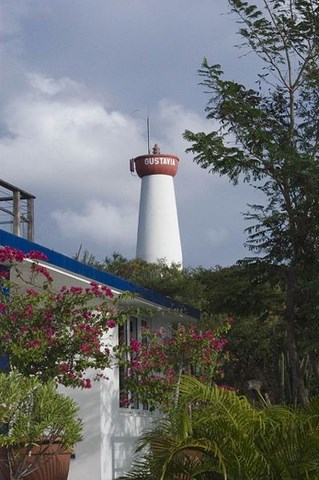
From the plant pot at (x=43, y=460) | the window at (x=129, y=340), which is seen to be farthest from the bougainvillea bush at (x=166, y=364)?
the plant pot at (x=43, y=460)

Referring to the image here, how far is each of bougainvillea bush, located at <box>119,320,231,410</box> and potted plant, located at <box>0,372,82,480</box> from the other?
3877mm

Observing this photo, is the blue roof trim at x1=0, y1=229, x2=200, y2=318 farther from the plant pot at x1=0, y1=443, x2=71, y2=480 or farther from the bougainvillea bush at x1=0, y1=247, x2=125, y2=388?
the plant pot at x1=0, y1=443, x2=71, y2=480

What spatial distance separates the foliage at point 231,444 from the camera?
23.1 ft

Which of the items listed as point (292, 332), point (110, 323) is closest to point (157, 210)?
point (292, 332)

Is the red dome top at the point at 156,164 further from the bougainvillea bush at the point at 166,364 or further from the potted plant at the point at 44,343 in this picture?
the potted plant at the point at 44,343

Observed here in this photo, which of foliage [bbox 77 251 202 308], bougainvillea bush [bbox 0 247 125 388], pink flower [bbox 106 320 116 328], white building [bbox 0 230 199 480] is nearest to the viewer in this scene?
bougainvillea bush [bbox 0 247 125 388]

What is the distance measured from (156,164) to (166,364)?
3136 centimetres

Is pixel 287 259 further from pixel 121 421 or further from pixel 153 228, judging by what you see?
pixel 153 228

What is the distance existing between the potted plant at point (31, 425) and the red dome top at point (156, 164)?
35.8m

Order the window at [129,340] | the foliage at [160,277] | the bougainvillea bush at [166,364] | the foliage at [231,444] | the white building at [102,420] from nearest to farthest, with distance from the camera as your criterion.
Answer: the foliage at [231,444] < the white building at [102,420] < the bougainvillea bush at [166,364] < the window at [129,340] < the foliage at [160,277]

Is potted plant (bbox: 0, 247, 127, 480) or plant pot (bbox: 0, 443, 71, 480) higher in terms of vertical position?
potted plant (bbox: 0, 247, 127, 480)

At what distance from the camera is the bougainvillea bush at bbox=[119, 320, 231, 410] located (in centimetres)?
1373

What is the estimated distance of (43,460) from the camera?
9430 mm

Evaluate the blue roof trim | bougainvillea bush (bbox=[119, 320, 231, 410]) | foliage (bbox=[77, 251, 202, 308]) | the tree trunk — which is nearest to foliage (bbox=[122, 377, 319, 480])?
the blue roof trim
